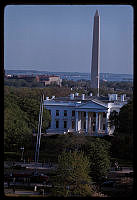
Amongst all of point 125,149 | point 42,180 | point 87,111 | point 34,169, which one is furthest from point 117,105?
point 42,180

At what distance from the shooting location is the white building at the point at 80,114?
63.5 feet

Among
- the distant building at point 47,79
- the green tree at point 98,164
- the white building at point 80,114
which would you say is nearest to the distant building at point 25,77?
the distant building at point 47,79

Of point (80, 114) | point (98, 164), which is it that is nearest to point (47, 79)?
point (80, 114)

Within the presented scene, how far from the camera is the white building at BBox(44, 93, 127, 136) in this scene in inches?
762

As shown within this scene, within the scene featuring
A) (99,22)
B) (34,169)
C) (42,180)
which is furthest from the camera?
(99,22)

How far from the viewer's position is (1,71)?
1.11 metres

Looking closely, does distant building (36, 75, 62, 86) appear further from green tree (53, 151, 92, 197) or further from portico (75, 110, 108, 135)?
green tree (53, 151, 92, 197)

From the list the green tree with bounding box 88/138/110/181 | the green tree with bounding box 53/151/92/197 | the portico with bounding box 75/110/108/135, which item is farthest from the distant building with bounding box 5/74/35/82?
the green tree with bounding box 53/151/92/197

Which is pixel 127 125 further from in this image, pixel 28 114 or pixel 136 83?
pixel 136 83

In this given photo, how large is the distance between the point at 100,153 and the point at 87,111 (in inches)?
472

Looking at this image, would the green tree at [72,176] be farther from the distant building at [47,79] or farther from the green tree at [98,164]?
the distant building at [47,79]

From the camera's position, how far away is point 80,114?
20.2 meters

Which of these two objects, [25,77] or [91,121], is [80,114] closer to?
[91,121]

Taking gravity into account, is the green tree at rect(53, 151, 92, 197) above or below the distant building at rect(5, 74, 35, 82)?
below
